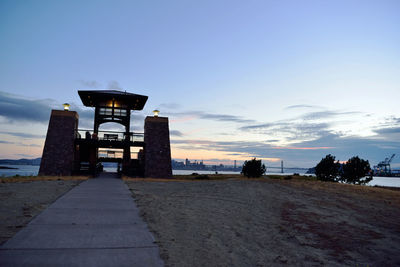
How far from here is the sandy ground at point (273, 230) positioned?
5.19m

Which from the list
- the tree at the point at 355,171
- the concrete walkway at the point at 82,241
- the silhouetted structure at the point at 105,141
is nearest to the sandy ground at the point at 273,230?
the concrete walkway at the point at 82,241

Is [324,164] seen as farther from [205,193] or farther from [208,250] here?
[208,250]

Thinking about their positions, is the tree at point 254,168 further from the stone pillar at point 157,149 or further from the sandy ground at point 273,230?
the sandy ground at point 273,230

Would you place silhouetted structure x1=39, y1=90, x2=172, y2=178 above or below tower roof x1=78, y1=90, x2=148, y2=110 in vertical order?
below

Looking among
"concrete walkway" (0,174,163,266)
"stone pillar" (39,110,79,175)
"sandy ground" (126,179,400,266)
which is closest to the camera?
"concrete walkway" (0,174,163,266)

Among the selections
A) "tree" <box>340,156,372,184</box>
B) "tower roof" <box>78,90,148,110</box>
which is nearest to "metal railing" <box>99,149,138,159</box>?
"tower roof" <box>78,90,148,110</box>

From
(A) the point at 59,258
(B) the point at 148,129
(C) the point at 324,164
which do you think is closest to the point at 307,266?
(A) the point at 59,258

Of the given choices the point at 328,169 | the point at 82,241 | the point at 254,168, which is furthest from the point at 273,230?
the point at 328,169

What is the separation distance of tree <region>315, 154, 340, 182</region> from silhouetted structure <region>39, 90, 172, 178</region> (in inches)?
704

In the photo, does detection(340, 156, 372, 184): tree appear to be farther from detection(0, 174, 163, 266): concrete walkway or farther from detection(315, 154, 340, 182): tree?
detection(0, 174, 163, 266): concrete walkway

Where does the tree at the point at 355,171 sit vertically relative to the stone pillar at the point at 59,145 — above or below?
below

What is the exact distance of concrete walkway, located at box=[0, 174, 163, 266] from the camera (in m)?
4.18

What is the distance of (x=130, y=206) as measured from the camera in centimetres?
930

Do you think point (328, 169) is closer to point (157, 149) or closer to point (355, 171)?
point (355, 171)
